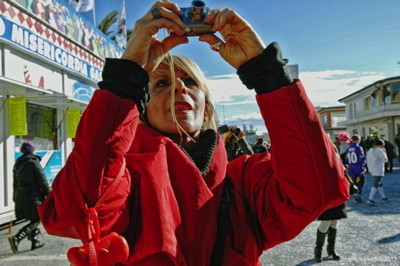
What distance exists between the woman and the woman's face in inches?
0.6

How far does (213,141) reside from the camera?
1.44 metres

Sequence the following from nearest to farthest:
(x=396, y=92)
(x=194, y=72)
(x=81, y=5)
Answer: (x=194, y=72), (x=81, y=5), (x=396, y=92)

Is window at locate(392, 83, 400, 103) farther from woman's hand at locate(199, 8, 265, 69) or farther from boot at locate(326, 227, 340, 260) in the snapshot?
woman's hand at locate(199, 8, 265, 69)

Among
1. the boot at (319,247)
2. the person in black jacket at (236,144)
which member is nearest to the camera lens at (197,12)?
the boot at (319,247)

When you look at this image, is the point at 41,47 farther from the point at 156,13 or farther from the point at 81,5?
the point at 156,13

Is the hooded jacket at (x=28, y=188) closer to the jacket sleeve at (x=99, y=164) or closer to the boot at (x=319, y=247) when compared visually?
the boot at (x=319, y=247)

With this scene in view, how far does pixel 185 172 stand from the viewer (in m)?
1.24

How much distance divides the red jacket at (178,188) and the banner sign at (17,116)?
258 inches

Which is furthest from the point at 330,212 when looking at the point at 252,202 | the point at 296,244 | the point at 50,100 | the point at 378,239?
the point at 50,100

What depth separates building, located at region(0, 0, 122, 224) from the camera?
21.4ft

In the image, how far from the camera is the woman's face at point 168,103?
4.58ft

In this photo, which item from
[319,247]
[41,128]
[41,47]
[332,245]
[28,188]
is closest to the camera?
[319,247]

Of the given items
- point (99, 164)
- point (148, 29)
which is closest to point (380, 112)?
point (148, 29)

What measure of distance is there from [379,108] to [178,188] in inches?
1331
